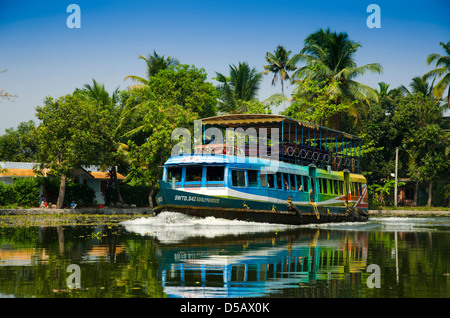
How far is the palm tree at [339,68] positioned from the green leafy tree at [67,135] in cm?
1854

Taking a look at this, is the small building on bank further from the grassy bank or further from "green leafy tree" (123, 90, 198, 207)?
the grassy bank

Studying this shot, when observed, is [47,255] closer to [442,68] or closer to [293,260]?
[293,260]

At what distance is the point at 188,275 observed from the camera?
30.1 ft

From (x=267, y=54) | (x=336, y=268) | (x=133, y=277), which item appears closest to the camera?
(x=133, y=277)

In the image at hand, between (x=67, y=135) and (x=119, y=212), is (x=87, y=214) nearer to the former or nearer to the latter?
(x=119, y=212)

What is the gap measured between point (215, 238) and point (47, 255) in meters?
6.10
